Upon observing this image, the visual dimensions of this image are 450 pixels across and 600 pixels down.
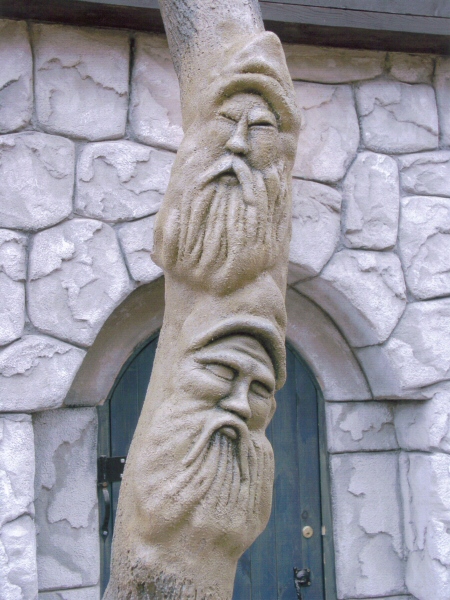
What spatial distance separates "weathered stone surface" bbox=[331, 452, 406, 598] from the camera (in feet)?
6.42

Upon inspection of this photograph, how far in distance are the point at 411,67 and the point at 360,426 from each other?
1.13m

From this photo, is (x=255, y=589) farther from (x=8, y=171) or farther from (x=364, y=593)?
(x=8, y=171)

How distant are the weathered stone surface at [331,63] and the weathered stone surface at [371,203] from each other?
0.83ft

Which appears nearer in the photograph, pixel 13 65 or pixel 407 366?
pixel 13 65

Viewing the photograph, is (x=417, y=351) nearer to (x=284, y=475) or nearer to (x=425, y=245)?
(x=425, y=245)

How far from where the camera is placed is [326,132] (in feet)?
6.41

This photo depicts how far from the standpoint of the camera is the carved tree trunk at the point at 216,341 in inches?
35.9

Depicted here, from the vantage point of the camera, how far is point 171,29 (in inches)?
43.0

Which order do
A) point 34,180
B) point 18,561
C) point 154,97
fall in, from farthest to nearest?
point 154,97, point 34,180, point 18,561

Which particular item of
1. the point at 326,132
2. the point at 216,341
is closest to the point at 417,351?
the point at 326,132

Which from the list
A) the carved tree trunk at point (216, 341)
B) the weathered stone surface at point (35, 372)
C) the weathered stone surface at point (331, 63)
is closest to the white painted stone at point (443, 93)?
the weathered stone surface at point (331, 63)

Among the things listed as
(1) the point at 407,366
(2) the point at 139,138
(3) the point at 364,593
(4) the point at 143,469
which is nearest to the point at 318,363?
(1) the point at 407,366

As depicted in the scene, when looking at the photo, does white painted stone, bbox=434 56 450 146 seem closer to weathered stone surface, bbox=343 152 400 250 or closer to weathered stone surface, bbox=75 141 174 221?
weathered stone surface, bbox=343 152 400 250

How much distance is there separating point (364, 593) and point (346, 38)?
165 centimetres
